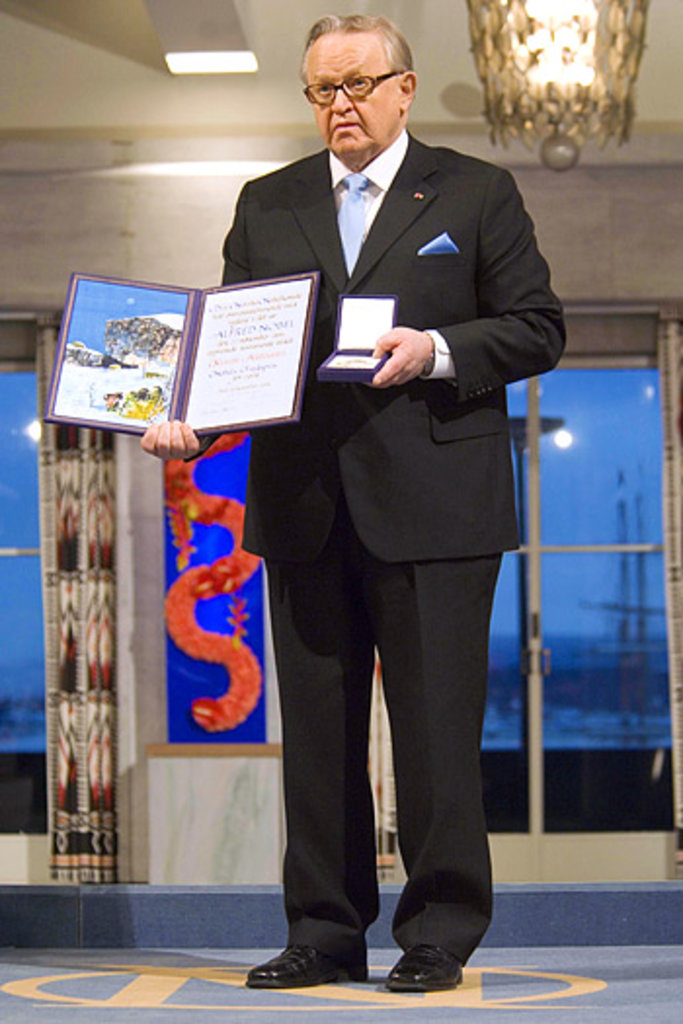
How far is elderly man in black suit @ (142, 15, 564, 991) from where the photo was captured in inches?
76.7

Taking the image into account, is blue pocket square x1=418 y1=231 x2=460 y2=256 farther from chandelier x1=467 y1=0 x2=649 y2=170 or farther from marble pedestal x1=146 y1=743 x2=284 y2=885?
marble pedestal x1=146 y1=743 x2=284 y2=885

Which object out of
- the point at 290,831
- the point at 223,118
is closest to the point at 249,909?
the point at 290,831

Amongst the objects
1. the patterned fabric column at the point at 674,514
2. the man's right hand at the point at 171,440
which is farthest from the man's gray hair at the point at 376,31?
the patterned fabric column at the point at 674,514

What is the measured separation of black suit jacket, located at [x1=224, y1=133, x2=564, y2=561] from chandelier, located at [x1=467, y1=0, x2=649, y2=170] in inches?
85.4

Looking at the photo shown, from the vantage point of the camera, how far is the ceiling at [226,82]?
5.66 meters

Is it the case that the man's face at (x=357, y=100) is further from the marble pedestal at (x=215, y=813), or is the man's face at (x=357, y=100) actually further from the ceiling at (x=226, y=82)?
the marble pedestal at (x=215, y=813)

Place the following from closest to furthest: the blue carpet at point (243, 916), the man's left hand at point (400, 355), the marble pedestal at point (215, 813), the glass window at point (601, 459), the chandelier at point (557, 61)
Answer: the man's left hand at point (400, 355) → the blue carpet at point (243, 916) → the chandelier at point (557, 61) → the marble pedestal at point (215, 813) → the glass window at point (601, 459)

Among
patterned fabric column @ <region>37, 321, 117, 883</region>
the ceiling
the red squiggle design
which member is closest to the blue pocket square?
the ceiling

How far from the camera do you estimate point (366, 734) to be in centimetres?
207

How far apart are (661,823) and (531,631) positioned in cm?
155

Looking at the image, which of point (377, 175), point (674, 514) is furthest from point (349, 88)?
point (674, 514)

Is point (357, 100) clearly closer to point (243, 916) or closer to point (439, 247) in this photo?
point (439, 247)

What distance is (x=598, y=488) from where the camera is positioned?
7.02 meters

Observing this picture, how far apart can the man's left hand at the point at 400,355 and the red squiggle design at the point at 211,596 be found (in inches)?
171
